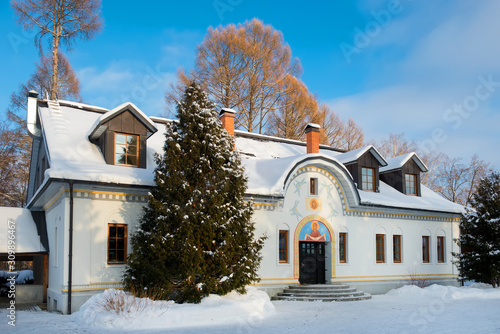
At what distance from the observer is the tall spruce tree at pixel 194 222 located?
12930 mm

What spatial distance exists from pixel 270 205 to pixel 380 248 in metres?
6.16

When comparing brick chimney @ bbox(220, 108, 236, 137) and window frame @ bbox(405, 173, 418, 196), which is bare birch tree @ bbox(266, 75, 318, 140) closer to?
window frame @ bbox(405, 173, 418, 196)

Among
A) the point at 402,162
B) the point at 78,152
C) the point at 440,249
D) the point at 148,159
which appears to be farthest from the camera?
the point at 402,162

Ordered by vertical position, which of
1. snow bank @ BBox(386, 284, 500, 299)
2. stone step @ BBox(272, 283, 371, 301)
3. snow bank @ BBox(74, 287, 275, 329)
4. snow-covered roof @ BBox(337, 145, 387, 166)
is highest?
snow-covered roof @ BBox(337, 145, 387, 166)

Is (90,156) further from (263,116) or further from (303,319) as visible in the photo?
(263,116)

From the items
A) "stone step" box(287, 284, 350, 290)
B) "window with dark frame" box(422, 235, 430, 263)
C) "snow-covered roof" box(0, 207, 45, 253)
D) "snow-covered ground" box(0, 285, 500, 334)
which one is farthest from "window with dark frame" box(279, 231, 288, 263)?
"snow-covered roof" box(0, 207, 45, 253)

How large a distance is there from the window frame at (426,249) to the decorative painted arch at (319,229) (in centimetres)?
558

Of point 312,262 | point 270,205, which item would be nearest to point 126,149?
point 270,205

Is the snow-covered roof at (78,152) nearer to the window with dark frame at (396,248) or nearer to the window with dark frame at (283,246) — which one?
the window with dark frame at (283,246)

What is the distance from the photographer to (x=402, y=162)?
23047 mm

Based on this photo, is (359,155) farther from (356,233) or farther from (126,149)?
(126,149)

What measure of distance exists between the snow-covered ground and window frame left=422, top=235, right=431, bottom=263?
6.53m

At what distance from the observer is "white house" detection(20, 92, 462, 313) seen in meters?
13.9

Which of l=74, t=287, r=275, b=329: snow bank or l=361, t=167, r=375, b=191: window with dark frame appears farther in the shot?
l=361, t=167, r=375, b=191: window with dark frame
